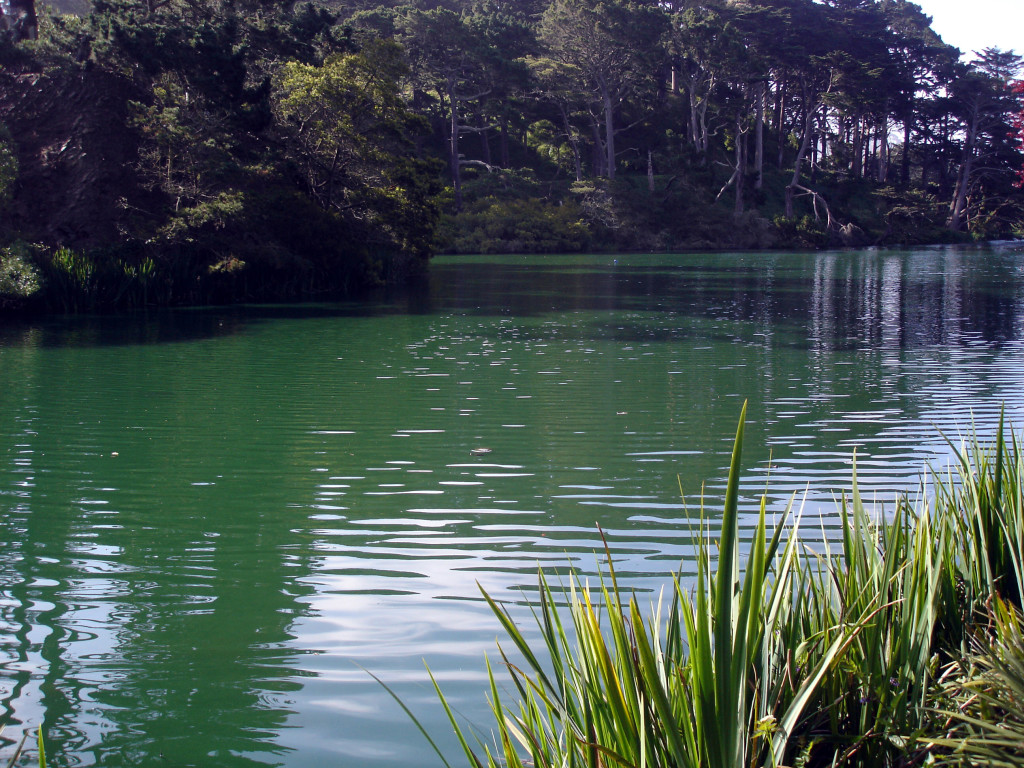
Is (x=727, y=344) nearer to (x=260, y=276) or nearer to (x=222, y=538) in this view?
(x=222, y=538)

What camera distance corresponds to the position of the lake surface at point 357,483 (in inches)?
150

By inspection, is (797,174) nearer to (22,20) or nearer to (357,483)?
(22,20)

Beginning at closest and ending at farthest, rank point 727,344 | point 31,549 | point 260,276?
point 31,549
point 727,344
point 260,276

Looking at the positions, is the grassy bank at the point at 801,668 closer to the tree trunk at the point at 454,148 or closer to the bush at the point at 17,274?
the bush at the point at 17,274

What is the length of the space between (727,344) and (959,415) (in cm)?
603

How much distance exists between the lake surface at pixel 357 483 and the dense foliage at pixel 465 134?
21.0 feet

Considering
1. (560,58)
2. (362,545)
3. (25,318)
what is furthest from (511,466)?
(560,58)

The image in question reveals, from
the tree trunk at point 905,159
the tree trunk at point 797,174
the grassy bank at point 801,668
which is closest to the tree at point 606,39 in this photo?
the tree trunk at point 797,174

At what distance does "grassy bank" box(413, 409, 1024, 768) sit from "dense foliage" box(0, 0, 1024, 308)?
20.0 m

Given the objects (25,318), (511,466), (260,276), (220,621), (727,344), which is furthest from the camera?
(260,276)

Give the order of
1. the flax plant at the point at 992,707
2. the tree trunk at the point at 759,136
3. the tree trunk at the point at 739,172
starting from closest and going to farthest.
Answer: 1. the flax plant at the point at 992,707
2. the tree trunk at the point at 739,172
3. the tree trunk at the point at 759,136

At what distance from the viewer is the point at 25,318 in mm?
19188

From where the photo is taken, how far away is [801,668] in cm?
229

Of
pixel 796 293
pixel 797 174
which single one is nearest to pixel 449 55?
pixel 797 174
